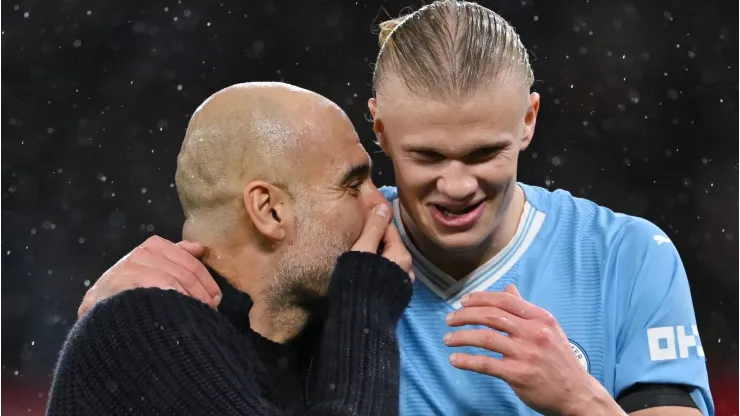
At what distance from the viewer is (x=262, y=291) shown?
76.8 inches

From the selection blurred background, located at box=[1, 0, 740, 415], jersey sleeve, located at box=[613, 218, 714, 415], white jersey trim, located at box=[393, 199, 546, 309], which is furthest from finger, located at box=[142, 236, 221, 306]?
blurred background, located at box=[1, 0, 740, 415]

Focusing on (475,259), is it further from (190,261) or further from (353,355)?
(190,261)

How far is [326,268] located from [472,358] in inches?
17.2

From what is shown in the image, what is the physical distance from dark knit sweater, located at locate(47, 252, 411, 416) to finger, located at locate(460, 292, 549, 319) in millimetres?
211

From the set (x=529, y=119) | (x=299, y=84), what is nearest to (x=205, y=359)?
(x=529, y=119)

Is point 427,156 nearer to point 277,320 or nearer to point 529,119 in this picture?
point 529,119

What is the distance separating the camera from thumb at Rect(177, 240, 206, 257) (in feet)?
6.24

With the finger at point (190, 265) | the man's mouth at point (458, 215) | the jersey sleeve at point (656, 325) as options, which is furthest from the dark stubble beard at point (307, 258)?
the jersey sleeve at point (656, 325)

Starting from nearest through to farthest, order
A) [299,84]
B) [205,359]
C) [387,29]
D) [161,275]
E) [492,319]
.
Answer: [492,319] < [205,359] < [161,275] < [387,29] < [299,84]

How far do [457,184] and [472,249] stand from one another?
195 millimetres

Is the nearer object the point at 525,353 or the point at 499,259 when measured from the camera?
the point at 525,353

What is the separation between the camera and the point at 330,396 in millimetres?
1696

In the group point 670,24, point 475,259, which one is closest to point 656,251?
point 475,259

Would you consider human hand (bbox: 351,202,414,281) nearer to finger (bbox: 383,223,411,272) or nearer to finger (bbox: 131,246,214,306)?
finger (bbox: 383,223,411,272)
